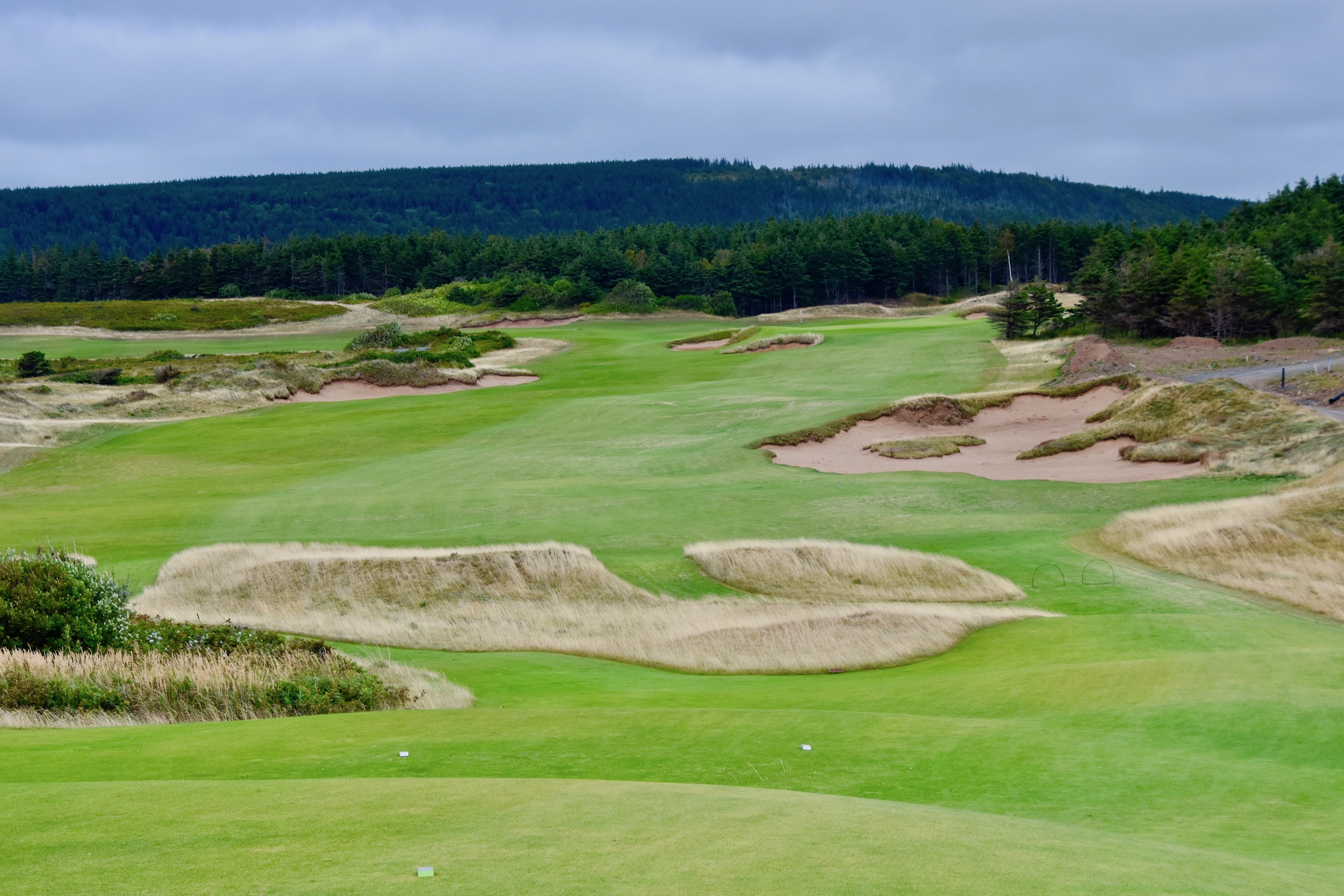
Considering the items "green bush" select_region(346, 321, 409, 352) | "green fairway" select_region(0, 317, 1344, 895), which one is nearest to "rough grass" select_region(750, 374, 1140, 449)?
"green fairway" select_region(0, 317, 1344, 895)

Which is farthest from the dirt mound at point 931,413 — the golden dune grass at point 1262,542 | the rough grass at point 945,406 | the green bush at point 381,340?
the green bush at point 381,340

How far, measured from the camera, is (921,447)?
1586 inches

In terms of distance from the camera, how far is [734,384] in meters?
61.0

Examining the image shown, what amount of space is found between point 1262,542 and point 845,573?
340 inches

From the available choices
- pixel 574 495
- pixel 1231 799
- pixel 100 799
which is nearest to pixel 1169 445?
pixel 574 495

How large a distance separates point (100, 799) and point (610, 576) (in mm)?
15231

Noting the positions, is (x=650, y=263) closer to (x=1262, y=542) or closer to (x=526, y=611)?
(x=1262, y=542)

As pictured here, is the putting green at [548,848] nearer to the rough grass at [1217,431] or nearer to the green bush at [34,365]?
the rough grass at [1217,431]

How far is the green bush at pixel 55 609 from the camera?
1578 cm

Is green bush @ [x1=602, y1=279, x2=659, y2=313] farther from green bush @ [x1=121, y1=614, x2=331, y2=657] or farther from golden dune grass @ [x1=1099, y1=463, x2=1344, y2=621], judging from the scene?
green bush @ [x1=121, y1=614, x2=331, y2=657]

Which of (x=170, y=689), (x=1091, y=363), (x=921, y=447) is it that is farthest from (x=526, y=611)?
(x=1091, y=363)

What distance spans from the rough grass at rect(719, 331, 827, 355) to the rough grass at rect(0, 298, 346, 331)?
49702 millimetres

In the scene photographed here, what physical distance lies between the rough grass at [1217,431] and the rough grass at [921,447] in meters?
2.92

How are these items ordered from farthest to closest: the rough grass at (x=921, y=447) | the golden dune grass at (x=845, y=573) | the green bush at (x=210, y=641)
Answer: the rough grass at (x=921, y=447) < the golden dune grass at (x=845, y=573) < the green bush at (x=210, y=641)
